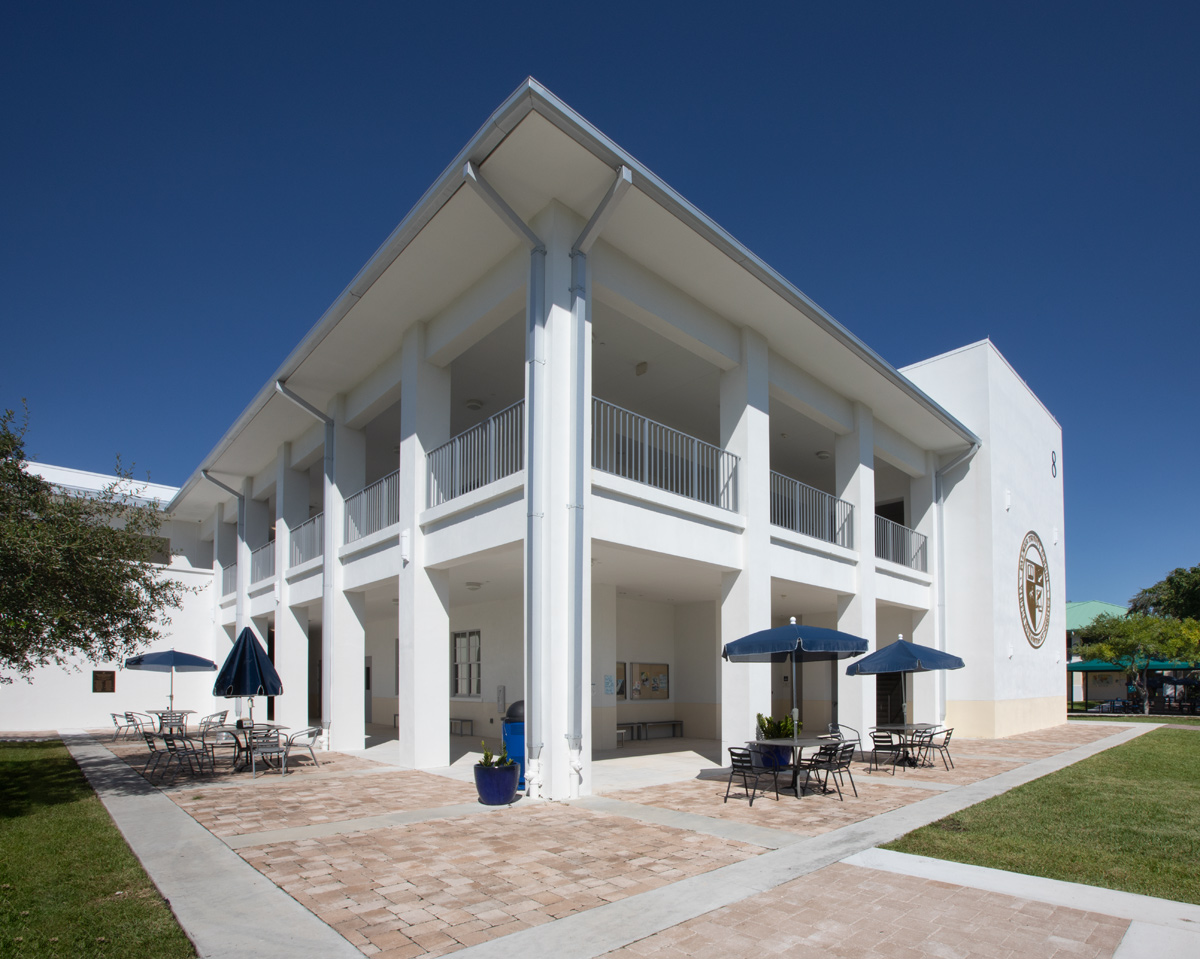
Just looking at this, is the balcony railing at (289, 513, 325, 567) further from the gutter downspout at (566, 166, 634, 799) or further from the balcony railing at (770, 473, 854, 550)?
the balcony railing at (770, 473, 854, 550)

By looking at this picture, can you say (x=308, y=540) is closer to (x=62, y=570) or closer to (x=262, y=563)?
(x=262, y=563)

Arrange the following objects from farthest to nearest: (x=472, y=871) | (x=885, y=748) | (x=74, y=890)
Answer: (x=885, y=748) → (x=472, y=871) → (x=74, y=890)

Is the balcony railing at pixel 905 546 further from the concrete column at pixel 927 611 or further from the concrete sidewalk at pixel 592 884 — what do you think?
the concrete sidewalk at pixel 592 884

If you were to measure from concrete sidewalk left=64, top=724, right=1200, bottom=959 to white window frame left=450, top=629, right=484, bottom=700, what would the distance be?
29.6 feet

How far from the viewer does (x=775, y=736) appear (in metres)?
12.2

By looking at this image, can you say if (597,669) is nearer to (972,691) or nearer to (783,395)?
(783,395)

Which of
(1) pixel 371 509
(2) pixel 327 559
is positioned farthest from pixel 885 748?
(2) pixel 327 559

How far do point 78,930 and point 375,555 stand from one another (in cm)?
988

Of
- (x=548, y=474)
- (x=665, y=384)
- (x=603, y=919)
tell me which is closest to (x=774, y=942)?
(x=603, y=919)

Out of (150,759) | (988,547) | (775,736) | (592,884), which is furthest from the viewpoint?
(988,547)

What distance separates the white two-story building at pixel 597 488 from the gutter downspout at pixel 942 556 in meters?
0.09

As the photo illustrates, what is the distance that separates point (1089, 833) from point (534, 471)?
725cm

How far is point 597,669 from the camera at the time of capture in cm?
1653

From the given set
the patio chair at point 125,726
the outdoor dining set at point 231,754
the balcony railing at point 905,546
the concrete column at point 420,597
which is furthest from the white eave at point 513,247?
the patio chair at point 125,726
